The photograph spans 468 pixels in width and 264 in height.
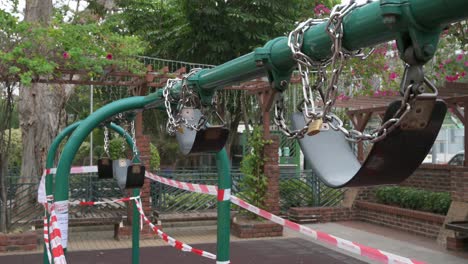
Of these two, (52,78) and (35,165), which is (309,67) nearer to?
(52,78)

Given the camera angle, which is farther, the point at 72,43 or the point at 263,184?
the point at 263,184

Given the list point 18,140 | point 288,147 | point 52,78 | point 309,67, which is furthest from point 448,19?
point 18,140

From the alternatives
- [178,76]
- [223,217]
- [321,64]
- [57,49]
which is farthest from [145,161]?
[321,64]

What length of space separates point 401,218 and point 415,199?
48 cm

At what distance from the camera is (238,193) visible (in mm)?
10344

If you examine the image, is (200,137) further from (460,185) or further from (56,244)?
(460,185)

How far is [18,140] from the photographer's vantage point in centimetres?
2439

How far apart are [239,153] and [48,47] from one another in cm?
1985

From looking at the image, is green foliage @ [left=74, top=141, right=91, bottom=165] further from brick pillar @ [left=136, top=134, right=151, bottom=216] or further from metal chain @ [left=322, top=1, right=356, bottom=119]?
metal chain @ [left=322, top=1, right=356, bottom=119]

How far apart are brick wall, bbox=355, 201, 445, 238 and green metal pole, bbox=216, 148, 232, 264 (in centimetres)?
583

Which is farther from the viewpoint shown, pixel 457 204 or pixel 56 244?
pixel 457 204

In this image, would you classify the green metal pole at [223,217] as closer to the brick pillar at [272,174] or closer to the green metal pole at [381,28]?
the green metal pole at [381,28]

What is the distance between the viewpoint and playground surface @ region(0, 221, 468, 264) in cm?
751

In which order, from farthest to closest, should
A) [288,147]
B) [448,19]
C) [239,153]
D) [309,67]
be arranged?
[239,153] → [288,147] → [309,67] → [448,19]
